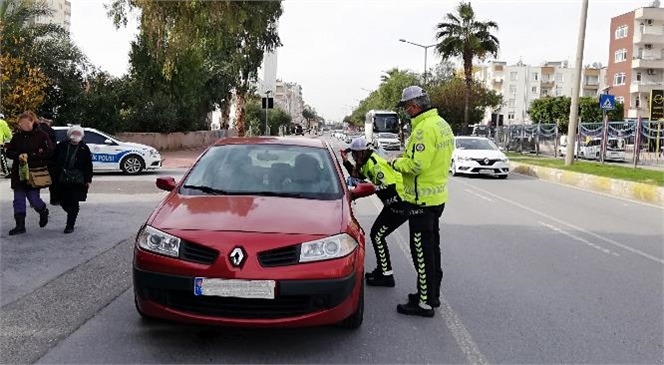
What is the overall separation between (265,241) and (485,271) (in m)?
3.51

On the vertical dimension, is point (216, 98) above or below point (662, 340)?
above

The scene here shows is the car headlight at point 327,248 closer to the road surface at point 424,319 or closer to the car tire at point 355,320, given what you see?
the car tire at point 355,320

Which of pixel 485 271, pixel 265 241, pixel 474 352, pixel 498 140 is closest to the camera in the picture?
pixel 265 241

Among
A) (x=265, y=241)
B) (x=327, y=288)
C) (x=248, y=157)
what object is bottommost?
(x=327, y=288)

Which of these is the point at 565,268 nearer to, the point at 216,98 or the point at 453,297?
the point at 453,297

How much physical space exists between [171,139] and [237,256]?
96.3ft

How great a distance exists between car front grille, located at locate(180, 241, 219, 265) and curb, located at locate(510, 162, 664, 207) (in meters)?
12.9

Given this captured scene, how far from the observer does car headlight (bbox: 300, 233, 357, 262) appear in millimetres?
4059

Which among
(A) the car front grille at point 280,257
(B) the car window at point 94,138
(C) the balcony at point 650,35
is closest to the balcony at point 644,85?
(C) the balcony at point 650,35

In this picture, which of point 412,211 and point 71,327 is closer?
point 71,327

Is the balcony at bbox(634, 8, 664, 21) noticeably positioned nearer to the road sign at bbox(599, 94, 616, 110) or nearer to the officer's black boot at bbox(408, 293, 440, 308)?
the road sign at bbox(599, 94, 616, 110)

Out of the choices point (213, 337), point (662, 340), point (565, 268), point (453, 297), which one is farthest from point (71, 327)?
point (565, 268)

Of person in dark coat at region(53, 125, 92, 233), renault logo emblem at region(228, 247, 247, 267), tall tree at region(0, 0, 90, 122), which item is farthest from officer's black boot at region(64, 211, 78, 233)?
tall tree at region(0, 0, 90, 122)

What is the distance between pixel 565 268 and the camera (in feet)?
23.0
